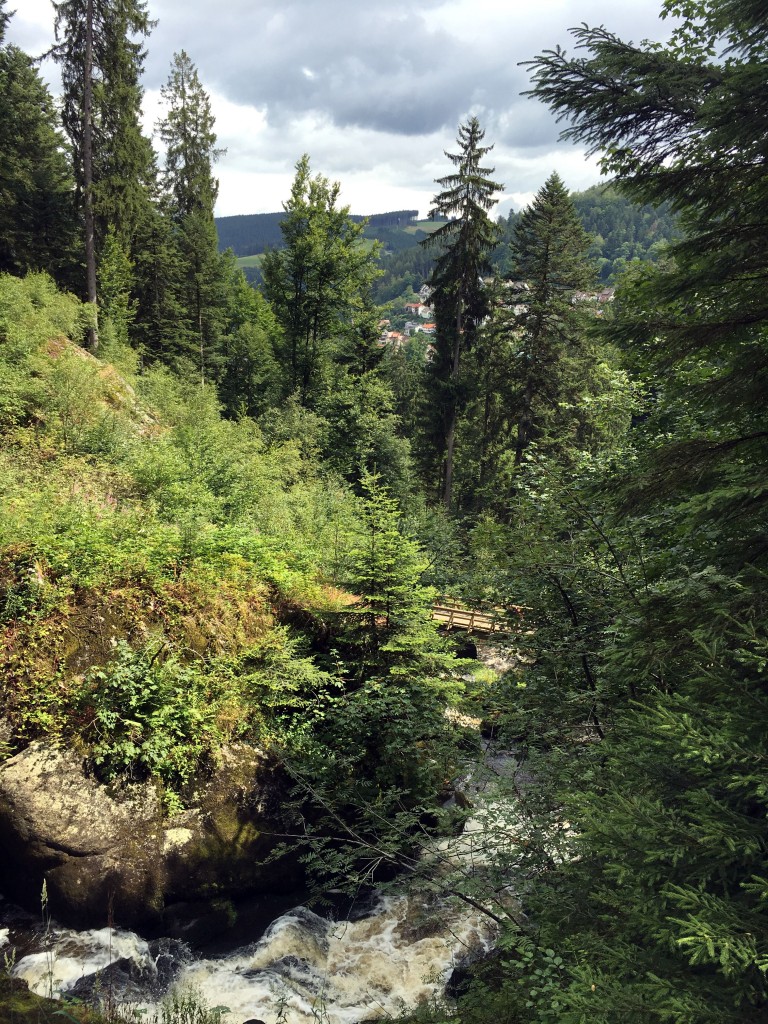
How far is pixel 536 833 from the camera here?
5422 millimetres

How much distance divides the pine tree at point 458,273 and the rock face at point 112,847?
20.4m

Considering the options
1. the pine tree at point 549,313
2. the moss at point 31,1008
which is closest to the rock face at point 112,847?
the moss at point 31,1008

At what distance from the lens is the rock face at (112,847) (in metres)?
7.00

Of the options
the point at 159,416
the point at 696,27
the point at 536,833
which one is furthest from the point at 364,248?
the point at 536,833

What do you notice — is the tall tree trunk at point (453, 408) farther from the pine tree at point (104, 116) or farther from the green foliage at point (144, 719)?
the green foliage at point (144, 719)

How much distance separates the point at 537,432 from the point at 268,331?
1953cm

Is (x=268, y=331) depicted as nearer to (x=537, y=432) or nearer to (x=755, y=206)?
(x=537, y=432)

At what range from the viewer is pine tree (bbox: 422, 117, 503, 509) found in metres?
23.5

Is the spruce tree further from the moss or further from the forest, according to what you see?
the moss

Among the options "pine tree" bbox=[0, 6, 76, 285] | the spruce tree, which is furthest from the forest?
"pine tree" bbox=[0, 6, 76, 285]

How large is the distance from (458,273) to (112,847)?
24611 mm

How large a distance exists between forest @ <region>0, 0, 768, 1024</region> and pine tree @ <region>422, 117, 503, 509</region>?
28.4 feet

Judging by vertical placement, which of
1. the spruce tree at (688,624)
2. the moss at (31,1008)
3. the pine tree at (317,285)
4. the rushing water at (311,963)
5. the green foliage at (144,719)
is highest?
the pine tree at (317,285)

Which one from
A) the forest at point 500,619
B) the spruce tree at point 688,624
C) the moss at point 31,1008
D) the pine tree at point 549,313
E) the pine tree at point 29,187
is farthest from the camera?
the pine tree at point 29,187
